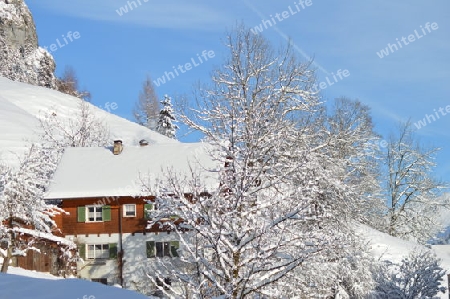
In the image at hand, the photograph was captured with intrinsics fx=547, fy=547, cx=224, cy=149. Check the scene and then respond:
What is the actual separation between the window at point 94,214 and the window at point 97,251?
1.48 meters

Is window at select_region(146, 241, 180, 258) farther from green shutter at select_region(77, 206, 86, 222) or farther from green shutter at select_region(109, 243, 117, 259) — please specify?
green shutter at select_region(77, 206, 86, 222)

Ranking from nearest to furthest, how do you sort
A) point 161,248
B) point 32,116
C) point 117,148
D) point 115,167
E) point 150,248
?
point 150,248
point 161,248
point 115,167
point 117,148
point 32,116

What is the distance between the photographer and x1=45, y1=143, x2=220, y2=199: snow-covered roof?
1221 inches

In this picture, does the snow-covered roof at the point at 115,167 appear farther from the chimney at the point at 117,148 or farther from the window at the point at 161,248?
the window at the point at 161,248

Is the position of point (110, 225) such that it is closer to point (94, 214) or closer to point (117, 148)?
point (94, 214)

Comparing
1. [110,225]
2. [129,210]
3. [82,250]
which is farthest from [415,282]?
[82,250]

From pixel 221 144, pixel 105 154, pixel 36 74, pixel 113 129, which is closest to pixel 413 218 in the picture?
pixel 105 154

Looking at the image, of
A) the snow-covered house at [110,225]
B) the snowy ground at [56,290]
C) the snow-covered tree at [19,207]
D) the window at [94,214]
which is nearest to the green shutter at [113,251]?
the snow-covered house at [110,225]

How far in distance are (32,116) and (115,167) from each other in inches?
1298

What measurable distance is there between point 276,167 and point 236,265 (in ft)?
10.6

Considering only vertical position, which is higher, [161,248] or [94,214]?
[94,214]

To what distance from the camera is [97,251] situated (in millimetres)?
31156

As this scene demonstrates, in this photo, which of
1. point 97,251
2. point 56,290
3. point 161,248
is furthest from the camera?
point 97,251

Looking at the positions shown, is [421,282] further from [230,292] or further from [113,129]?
[113,129]
